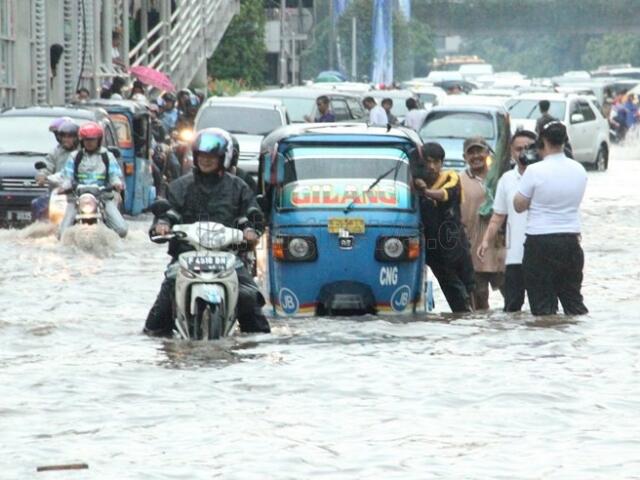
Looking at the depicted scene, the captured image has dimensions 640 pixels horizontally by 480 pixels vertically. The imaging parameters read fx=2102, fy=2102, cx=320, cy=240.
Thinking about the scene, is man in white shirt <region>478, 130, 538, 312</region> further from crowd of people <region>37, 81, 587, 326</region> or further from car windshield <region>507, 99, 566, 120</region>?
car windshield <region>507, 99, 566, 120</region>

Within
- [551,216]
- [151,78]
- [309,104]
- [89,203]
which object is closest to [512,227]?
[551,216]

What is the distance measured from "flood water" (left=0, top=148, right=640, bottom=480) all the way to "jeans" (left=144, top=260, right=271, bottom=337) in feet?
0.36

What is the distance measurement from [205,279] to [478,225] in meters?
3.09

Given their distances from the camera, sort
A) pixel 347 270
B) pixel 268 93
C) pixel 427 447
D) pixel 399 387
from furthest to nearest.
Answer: pixel 268 93, pixel 347 270, pixel 399 387, pixel 427 447

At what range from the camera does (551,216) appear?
1425cm

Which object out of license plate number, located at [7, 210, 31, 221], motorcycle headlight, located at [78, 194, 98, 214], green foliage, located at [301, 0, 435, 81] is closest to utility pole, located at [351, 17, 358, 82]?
green foliage, located at [301, 0, 435, 81]

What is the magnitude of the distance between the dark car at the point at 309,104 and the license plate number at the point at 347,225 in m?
20.3

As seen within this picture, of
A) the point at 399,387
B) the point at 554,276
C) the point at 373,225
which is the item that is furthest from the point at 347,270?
the point at 399,387

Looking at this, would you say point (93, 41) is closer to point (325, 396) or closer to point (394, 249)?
point (394, 249)

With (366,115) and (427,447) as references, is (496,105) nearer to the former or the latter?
(366,115)

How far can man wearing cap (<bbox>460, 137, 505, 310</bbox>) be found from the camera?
15.6 m

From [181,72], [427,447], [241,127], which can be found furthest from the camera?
[181,72]

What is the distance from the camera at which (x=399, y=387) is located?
39.2ft

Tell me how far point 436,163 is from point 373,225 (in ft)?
2.53
